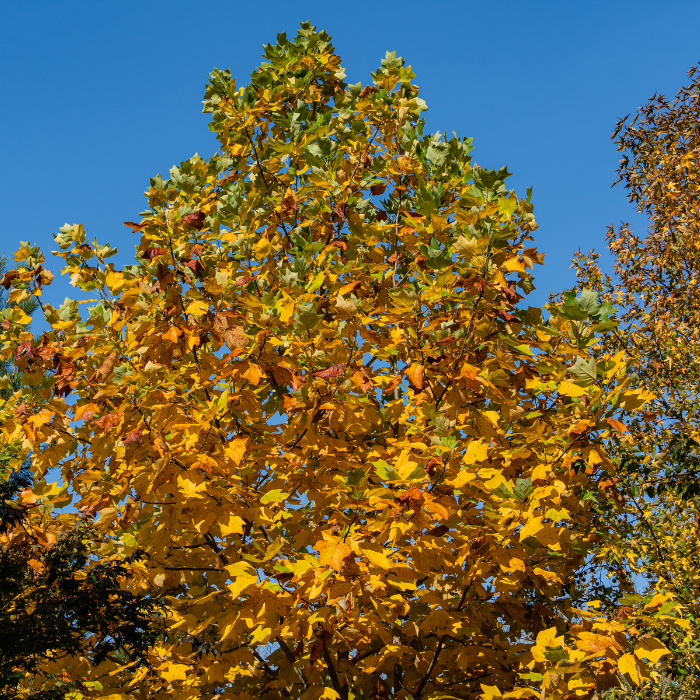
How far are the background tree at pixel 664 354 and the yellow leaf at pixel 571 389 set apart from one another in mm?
2269

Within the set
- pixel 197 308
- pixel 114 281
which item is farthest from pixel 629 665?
pixel 114 281

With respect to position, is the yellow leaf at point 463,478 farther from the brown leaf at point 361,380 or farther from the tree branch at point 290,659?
the tree branch at point 290,659

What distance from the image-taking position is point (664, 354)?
27.9ft

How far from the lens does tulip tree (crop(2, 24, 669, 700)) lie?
2.97m

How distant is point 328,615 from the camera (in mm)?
2879

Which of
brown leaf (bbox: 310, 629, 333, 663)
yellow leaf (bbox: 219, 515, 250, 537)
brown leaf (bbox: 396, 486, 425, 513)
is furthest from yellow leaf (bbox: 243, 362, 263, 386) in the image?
→ brown leaf (bbox: 310, 629, 333, 663)

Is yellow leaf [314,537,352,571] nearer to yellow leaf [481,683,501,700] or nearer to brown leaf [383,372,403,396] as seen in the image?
yellow leaf [481,683,501,700]

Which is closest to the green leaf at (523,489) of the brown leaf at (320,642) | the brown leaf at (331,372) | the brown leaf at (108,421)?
the brown leaf at (331,372)

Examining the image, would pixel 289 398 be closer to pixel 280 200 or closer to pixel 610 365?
pixel 610 365

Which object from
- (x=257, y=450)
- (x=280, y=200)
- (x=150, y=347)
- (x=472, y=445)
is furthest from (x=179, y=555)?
(x=280, y=200)

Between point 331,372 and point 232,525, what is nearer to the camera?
point 232,525

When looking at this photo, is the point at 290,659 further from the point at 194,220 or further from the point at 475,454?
the point at 194,220

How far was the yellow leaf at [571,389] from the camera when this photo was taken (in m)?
2.94

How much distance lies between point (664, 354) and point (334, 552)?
286 inches
